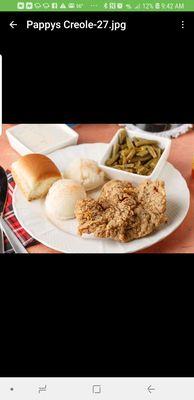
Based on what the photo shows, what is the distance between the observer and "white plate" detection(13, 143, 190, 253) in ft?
3.42

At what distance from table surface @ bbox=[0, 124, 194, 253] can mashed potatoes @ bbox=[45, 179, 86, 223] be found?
0.08 meters

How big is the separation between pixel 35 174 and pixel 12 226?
0.44 feet

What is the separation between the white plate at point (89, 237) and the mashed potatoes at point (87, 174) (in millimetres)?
69

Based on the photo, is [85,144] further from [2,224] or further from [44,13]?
[44,13]

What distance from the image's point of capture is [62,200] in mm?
1110

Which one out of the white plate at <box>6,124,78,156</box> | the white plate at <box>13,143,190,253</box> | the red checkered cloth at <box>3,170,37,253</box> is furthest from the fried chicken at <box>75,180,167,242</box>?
the white plate at <box>6,124,78,156</box>

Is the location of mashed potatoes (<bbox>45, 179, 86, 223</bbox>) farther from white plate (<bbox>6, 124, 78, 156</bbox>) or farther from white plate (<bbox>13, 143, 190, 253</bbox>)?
white plate (<bbox>6, 124, 78, 156</bbox>)

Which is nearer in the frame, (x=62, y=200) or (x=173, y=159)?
(x=62, y=200)

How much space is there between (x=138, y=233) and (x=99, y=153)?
35 cm
